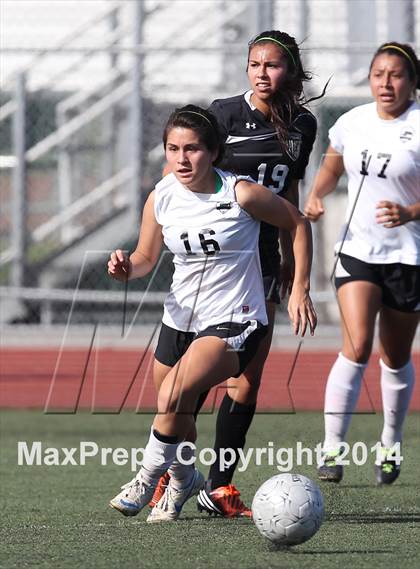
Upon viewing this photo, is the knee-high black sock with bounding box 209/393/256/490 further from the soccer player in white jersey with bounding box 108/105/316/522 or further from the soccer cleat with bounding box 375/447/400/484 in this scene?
the soccer cleat with bounding box 375/447/400/484

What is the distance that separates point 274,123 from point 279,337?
6.30 meters

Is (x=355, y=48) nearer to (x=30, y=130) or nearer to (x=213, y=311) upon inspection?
(x=30, y=130)

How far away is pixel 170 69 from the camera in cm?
1307

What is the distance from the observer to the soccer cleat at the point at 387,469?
6305 millimetres

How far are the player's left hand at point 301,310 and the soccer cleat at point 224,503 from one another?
0.86 metres

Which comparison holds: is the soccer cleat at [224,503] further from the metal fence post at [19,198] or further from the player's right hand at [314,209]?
the metal fence post at [19,198]

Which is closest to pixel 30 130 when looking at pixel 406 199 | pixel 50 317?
pixel 50 317

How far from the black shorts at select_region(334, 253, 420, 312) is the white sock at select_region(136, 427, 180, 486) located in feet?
5.55

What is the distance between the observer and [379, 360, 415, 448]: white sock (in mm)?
6488

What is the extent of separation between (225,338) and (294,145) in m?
1.03

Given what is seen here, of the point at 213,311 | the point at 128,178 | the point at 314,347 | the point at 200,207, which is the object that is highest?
the point at 200,207

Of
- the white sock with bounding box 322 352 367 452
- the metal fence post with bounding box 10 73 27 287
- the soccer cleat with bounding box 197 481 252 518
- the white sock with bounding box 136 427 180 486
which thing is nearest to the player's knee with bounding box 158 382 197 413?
the white sock with bounding box 136 427 180 486

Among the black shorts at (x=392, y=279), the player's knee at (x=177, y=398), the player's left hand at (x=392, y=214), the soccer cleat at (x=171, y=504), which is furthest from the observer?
the black shorts at (x=392, y=279)

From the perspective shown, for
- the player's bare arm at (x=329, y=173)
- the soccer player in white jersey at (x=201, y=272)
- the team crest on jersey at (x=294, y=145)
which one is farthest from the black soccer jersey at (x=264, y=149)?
the player's bare arm at (x=329, y=173)
